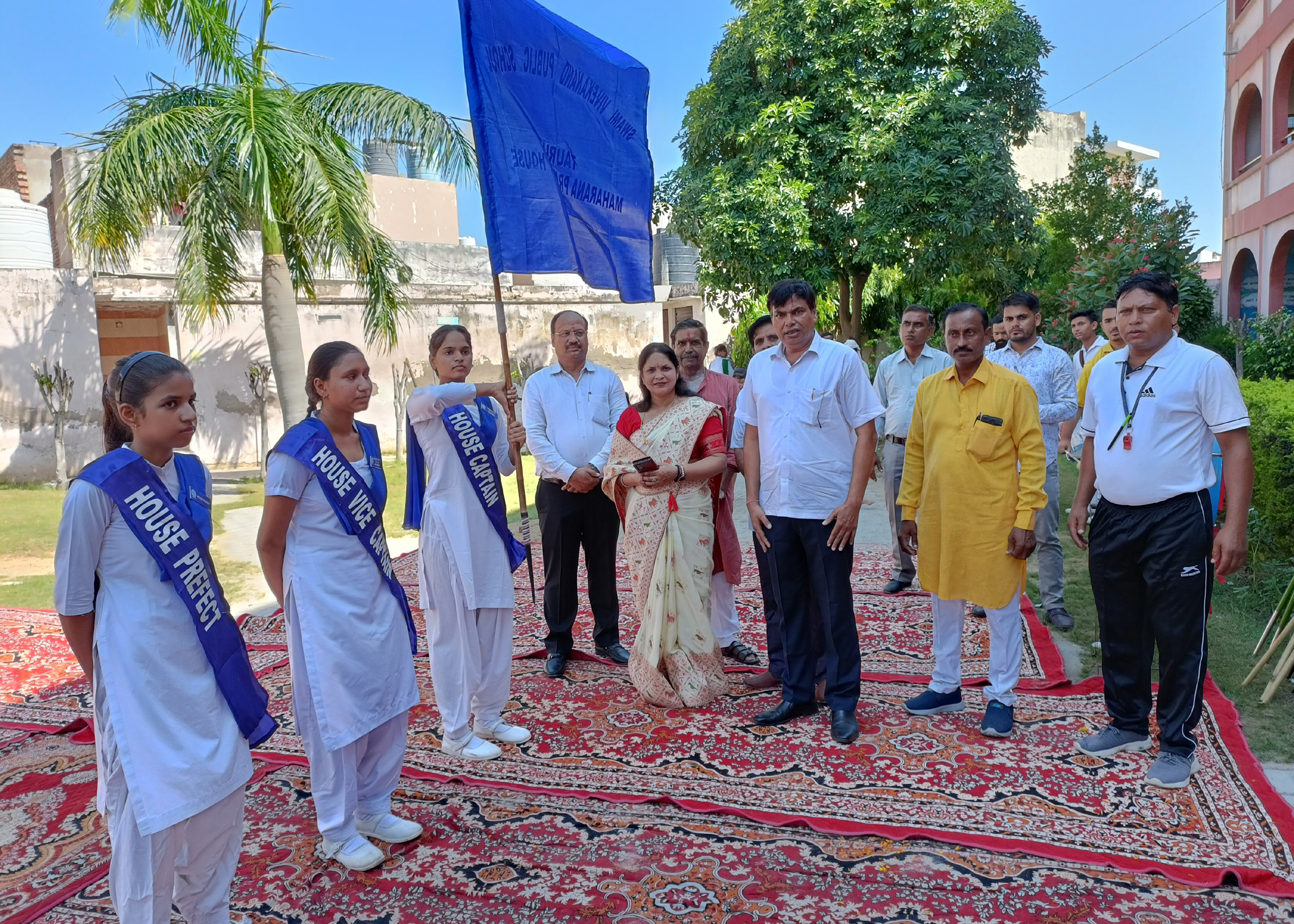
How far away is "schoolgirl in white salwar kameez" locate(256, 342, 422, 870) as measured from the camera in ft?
9.17

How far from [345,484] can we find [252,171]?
745cm

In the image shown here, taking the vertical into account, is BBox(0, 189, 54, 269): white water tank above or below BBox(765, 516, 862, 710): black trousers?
above

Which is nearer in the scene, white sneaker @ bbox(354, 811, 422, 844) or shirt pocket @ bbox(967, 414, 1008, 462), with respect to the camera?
white sneaker @ bbox(354, 811, 422, 844)

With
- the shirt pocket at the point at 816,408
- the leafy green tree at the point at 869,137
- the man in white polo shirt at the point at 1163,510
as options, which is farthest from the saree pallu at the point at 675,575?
the leafy green tree at the point at 869,137

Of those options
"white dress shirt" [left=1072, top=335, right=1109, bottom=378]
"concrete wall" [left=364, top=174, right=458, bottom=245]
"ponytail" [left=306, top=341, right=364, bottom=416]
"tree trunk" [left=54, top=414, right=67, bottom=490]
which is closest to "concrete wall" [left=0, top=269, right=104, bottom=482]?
"tree trunk" [left=54, top=414, right=67, bottom=490]

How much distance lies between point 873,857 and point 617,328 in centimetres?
1660

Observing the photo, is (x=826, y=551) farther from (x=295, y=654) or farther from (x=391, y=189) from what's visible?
(x=391, y=189)

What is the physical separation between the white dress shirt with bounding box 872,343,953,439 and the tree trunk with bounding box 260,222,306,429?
7078mm

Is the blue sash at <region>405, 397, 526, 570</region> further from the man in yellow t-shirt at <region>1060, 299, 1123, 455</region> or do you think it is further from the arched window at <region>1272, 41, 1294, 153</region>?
the arched window at <region>1272, 41, 1294, 153</region>

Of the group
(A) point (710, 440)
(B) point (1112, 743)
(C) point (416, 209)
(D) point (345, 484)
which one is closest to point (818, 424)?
(A) point (710, 440)

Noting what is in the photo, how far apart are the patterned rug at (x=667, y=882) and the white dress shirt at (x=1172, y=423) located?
1370 mm

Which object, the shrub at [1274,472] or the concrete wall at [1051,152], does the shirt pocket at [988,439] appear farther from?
the concrete wall at [1051,152]

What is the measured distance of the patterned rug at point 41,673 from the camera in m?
4.37

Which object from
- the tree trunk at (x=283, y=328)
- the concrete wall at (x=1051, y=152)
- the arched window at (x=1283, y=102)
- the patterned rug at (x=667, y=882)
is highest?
the concrete wall at (x=1051, y=152)
